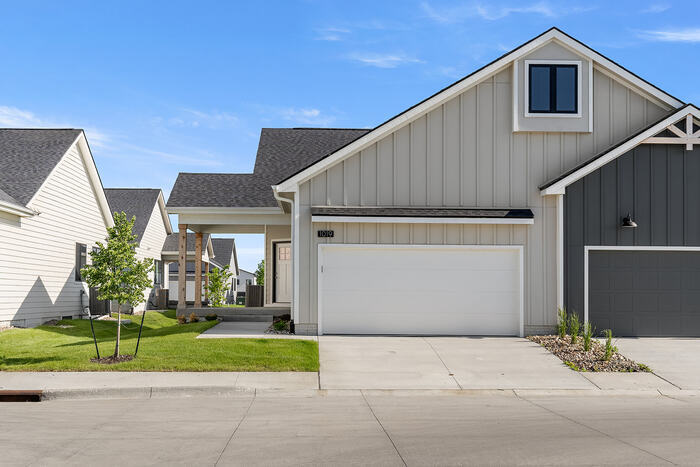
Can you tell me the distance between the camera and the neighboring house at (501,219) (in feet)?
51.6

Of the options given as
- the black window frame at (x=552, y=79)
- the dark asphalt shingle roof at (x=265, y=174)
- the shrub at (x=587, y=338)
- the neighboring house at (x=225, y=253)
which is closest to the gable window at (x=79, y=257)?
the dark asphalt shingle roof at (x=265, y=174)

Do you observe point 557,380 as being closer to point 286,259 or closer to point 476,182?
point 476,182

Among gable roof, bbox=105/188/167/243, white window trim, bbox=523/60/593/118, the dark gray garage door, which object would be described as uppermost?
white window trim, bbox=523/60/593/118

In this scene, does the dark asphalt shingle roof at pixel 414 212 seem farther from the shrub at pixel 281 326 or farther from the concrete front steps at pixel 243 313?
the concrete front steps at pixel 243 313

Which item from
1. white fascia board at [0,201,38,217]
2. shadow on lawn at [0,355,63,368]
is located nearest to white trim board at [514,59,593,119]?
shadow on lawn at [0,355,63,368]

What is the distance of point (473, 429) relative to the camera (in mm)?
8031

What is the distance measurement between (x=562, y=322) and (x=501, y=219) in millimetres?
2767

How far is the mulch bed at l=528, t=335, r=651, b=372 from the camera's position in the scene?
1291 centimetres

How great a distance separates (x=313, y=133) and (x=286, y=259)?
534 cm

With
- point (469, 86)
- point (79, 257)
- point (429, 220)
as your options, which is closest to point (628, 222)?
point (429, 220)

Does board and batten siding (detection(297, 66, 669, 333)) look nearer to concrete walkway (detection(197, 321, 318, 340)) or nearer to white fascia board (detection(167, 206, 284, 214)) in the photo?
concrete walkway (detection(197, 321, 318, 340))

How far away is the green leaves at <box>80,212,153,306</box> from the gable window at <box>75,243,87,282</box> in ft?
36.1

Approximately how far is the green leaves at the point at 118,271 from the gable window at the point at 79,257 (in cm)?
1099

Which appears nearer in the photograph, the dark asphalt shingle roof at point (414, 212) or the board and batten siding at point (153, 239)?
the dark asphalt shingle roof at point (414, 212)
